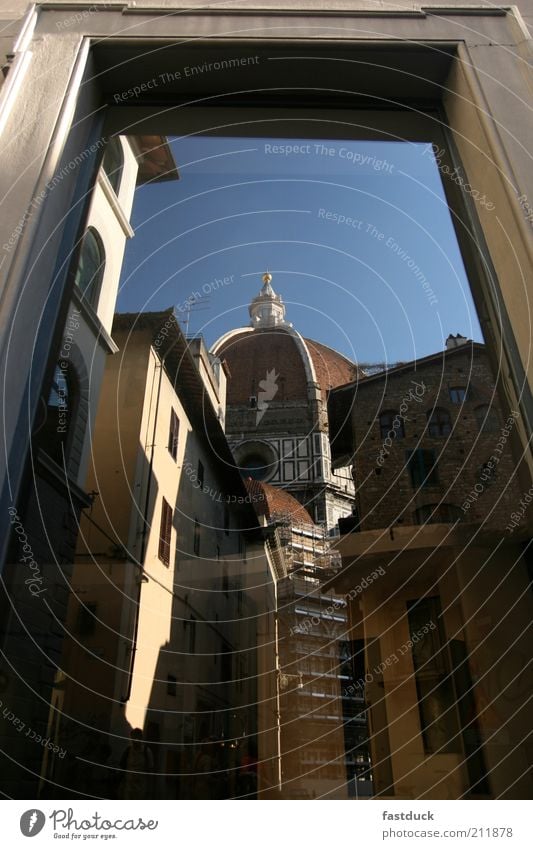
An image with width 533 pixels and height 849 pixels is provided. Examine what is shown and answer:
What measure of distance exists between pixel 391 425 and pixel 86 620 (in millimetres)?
1450

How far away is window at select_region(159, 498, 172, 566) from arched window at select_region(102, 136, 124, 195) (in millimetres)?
1518

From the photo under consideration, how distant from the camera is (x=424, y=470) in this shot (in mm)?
2662

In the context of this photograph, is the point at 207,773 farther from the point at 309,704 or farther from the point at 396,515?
the point at 396,515

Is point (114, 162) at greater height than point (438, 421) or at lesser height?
greater

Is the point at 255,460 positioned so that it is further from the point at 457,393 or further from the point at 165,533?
the point at 457,393

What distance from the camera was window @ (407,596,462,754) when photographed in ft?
7.08

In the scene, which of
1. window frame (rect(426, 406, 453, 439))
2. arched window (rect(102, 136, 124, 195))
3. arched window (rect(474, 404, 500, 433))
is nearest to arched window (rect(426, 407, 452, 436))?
window frame (rect(426, 406, 453, 439))

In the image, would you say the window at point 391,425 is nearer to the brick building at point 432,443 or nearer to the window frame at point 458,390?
the brick building at point 432,443

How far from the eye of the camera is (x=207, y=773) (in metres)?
1.91

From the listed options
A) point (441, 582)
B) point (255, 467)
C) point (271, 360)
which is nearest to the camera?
point (441, 582)

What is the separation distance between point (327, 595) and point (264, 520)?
1.54 feet

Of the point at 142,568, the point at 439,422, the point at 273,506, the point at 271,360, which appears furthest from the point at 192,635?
the point at 271,360

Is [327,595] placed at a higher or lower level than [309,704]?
higher
